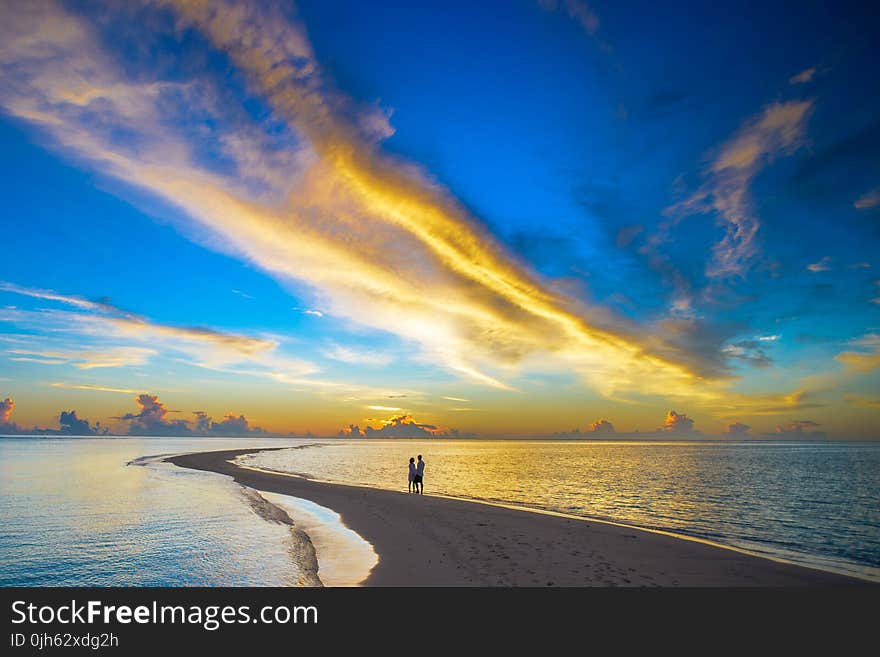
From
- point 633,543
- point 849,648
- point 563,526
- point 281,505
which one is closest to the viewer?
point 849,648

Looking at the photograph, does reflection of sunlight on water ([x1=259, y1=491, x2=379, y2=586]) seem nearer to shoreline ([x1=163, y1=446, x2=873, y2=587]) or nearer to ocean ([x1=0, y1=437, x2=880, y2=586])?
ocean ([x1=0, y1=437, x2=880, y2=586])

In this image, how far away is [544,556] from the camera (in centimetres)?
1939

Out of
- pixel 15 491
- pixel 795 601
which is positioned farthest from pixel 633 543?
pixel 15 491

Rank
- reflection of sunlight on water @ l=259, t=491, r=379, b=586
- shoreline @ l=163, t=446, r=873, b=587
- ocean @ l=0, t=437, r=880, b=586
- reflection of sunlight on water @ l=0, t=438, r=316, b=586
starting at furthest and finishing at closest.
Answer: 1. ocean @ l=0, t=437, r=880, b=586
2. reflection of sunlight on water @ l=0, t=438, r=316, b=586
3. reflection of sunlight on water @ l=259, t=491, r=379, b=586
4. shoreline @ l=163, t=446, r=873, b=587

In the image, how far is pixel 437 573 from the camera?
1697cm

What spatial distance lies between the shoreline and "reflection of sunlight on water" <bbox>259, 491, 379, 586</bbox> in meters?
0.55

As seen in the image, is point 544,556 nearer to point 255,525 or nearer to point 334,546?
point 334,546

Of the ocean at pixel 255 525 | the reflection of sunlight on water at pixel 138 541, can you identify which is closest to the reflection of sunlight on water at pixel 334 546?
the ocean at pixel 255 525

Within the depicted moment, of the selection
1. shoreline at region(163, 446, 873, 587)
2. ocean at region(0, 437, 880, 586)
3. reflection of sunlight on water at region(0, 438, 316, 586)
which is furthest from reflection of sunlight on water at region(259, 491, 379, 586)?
reflection of sunlight on water at region(0, 438, 316, 586)

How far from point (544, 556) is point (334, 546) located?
9817mm

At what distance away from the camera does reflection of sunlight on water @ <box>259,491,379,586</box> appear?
17.1 metres

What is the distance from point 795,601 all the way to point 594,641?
815 cm

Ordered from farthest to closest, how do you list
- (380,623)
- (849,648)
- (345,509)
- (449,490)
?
(449,490)
(345,509)
(380,623)
(849,648)

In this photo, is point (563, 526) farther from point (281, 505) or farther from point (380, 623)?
point (281, 505)
